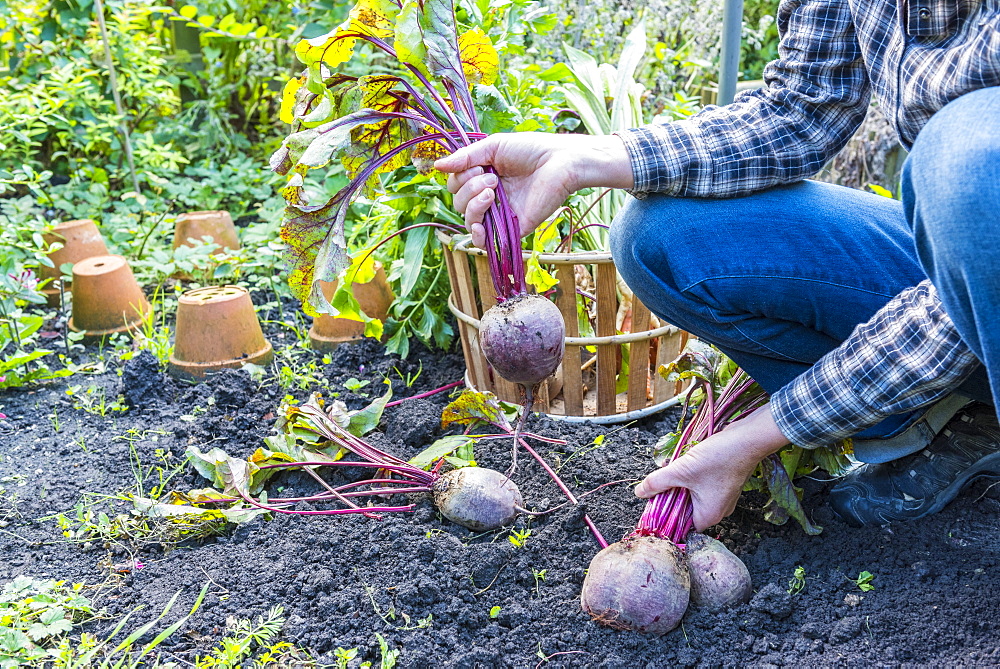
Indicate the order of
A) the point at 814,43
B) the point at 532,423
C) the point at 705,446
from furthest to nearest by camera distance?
the point at 532,423
the point at 814,43
the point at 705,446

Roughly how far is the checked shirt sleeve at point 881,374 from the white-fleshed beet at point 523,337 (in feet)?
1.72

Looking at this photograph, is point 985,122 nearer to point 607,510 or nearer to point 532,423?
point 607,510

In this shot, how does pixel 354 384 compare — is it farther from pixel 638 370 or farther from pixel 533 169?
pixel 533 169

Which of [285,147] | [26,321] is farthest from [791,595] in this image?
[26,321]

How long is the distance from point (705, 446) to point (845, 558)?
420mm

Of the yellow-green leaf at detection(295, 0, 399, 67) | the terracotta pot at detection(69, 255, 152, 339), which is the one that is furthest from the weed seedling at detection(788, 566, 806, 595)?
the terracotta pot at detection(69, 255, 152, 339)

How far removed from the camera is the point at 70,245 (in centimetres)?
309

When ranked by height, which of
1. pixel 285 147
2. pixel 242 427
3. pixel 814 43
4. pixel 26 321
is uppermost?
pixel 814 43

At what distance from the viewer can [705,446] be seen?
1.46 m

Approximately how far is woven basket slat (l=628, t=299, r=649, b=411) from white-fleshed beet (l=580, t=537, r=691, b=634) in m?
0.75

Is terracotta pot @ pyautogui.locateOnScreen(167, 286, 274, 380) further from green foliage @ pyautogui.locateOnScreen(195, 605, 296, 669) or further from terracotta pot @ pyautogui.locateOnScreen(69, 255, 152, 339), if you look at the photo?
green foliage @ pyautogui.locateOnScreen(195, 605, 296, 669)

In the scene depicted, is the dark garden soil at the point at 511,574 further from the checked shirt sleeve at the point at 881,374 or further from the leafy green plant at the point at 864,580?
the checked shirt sleeve at the point at 881,374

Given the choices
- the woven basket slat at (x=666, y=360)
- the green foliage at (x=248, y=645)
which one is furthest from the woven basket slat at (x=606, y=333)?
the green foliage at (x=248, y=645)

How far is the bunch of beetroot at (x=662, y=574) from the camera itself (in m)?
1.39
